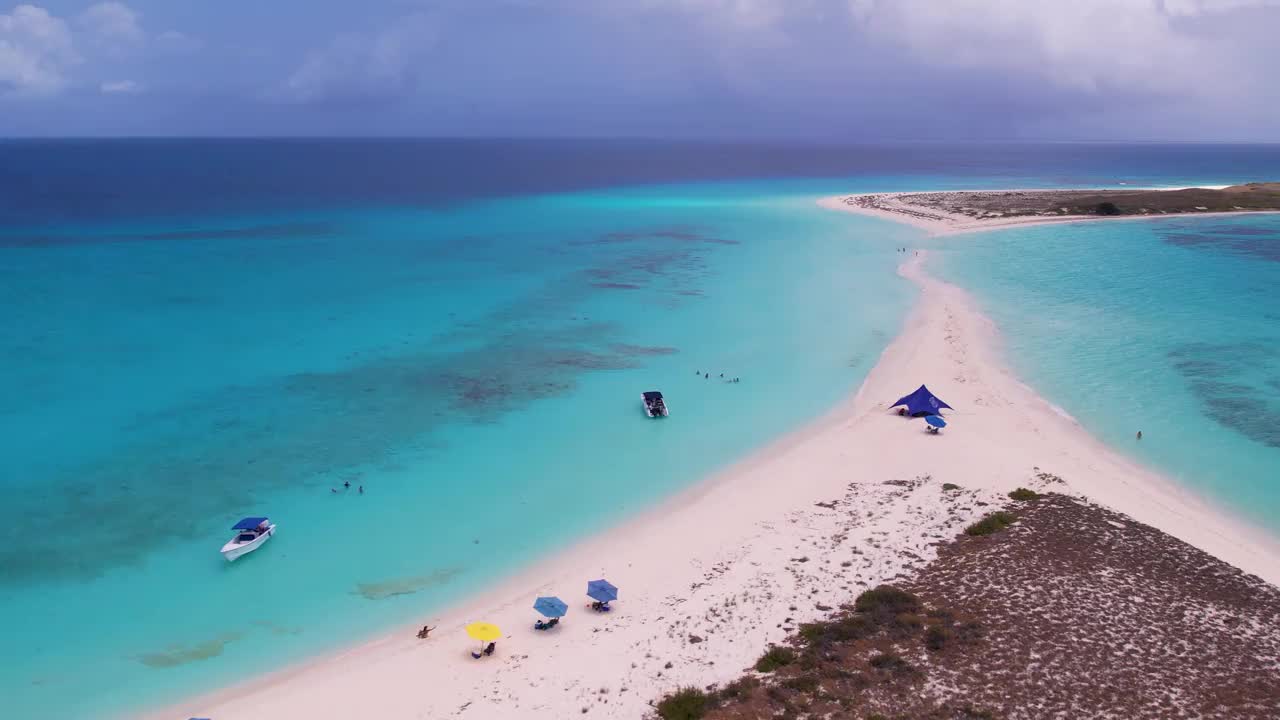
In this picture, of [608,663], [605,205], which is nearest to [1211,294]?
[608,663]

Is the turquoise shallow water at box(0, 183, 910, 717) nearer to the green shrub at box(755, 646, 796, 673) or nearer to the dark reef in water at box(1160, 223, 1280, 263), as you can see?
the green shrub at box(755, 646, 796, 673)

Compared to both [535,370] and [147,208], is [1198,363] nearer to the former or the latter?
[535,370]

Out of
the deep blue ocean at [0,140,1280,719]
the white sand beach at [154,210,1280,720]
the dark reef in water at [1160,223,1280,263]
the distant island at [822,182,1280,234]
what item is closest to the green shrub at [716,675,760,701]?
the white sand beach at [154,210,1280,720]

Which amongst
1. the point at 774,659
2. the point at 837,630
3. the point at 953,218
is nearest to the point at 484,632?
the point at 774,659

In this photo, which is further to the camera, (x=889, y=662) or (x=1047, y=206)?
(x=1047, y=206)

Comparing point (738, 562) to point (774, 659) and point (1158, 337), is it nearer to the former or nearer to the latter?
point (774, 659)

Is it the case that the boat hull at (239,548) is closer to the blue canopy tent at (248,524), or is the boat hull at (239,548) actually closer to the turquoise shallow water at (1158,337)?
the blue canopy tent at (248,524)

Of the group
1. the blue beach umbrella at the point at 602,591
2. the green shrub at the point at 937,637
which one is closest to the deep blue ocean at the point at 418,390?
the blue beach umbrella at the point at 602,591
